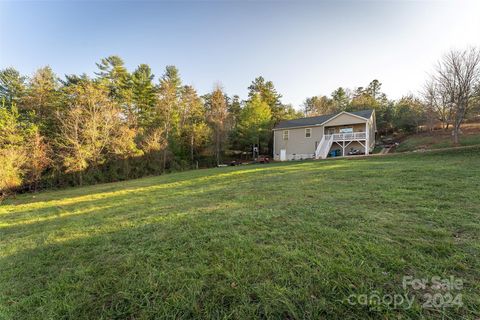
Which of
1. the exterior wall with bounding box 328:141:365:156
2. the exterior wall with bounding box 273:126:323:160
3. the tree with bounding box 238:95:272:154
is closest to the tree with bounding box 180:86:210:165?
the tree with bounding box 238:95:272:154

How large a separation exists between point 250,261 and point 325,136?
20790 millimetres

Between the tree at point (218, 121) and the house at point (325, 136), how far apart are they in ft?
21.9

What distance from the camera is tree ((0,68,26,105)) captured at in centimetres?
1647

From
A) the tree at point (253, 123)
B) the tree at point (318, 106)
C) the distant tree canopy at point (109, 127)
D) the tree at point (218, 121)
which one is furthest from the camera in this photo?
the tree at point (318, 106)

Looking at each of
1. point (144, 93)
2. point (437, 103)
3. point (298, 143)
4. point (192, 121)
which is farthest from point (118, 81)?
point (437, 103)

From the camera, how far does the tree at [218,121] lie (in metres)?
22.9

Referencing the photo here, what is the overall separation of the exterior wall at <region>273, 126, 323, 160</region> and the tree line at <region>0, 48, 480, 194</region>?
2854 mm

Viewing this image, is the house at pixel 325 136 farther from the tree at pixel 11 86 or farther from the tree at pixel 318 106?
the tree at pixel 11 86

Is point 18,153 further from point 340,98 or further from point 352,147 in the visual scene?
point 340,98

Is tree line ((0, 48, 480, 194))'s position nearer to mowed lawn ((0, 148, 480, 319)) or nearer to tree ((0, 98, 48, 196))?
tree ((0, 98, 48, 196))

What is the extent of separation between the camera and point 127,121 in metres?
18.4

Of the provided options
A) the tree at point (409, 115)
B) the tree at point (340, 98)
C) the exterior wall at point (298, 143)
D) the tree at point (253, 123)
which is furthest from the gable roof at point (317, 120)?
the tree at point (340, 98)

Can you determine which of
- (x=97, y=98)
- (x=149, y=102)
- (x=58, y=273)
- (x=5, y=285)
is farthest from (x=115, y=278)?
(x=149, y=102)

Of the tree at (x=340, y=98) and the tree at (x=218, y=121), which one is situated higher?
→ the tree at (x=340, y=98)
